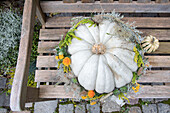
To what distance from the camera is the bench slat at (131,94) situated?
75.4 inches

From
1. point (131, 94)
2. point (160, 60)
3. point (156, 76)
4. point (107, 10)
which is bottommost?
point (131, 94)

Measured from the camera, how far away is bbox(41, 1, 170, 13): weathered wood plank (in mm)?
1976

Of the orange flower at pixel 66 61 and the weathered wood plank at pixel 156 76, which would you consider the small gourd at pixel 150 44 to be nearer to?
the weathered wood plank at pixel 156 76

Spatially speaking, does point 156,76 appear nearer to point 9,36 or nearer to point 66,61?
point 66,61

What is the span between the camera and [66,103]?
2381 mm

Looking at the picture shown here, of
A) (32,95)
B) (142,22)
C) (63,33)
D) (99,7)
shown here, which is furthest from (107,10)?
(32,95)

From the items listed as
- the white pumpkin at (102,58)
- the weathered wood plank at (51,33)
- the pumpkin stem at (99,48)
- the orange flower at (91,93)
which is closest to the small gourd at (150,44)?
the white pumpkin at (102,58)

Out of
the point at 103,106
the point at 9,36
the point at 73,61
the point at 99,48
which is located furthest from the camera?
the point at 103,106

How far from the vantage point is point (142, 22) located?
6.89 ft

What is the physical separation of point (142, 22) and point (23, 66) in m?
1.82

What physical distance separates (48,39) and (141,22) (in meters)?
1.49

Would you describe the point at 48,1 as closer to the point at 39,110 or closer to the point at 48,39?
the point at 48,39

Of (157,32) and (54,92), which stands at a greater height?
(157,32)

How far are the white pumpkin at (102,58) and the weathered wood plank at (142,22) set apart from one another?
0.67 m
